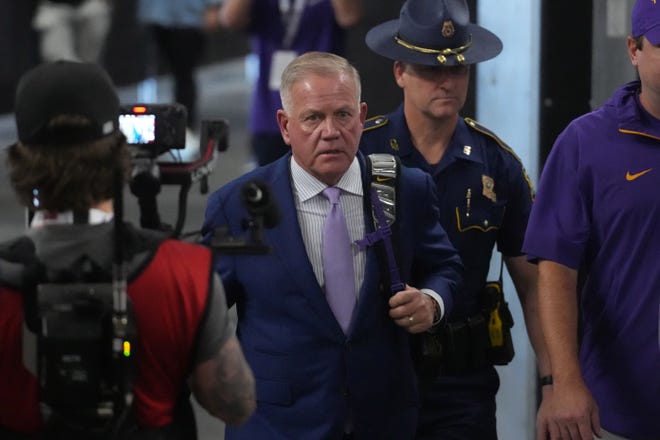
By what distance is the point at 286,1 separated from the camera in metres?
7.39

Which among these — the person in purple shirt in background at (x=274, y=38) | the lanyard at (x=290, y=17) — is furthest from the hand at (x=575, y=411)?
the lanyard at (x=290, y=17)

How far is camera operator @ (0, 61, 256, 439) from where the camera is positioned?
320 cm

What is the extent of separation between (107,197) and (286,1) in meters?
4.25

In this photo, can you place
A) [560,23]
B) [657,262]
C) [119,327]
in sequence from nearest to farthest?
1. [119,327]
2. [657,262]
3. [560,23]

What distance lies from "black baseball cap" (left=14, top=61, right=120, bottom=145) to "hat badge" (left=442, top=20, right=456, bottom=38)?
187cm

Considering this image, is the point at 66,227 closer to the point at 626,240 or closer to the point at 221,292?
the point at 221,292

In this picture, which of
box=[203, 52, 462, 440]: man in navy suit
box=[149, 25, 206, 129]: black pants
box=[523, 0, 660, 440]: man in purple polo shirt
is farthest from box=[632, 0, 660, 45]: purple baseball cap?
box=[149, 25, 206, 129]: black pants

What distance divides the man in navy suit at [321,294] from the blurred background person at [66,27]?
32.9ft

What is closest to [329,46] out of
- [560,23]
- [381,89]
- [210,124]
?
[381,89]

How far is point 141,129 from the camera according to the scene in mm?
3949

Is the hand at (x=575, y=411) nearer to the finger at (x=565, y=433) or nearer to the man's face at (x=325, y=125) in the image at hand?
the finger at (x=565, y=433)

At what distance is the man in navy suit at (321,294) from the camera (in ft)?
13.4

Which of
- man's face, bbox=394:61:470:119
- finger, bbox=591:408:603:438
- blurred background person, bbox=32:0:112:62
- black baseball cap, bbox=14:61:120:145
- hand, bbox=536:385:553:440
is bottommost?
blurred background person, bbox=32:0:112:62

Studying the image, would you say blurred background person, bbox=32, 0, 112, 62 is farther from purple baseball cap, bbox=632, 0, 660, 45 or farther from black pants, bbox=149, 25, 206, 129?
purple baseball cap, bbox=632, 0, 660, 45
